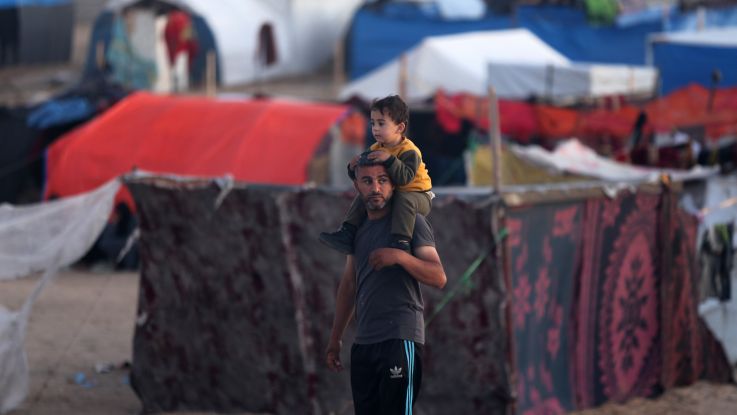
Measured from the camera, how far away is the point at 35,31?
3148 cm

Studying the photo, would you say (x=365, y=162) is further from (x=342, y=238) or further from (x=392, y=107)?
(x=342, y=238)

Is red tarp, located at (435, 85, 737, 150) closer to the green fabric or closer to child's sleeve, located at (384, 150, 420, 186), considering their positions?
child's sleeve, located at (384, 150, 420, 186)

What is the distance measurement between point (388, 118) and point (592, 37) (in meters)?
25.5

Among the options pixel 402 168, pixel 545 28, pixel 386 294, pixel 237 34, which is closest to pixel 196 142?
pixel 386 294

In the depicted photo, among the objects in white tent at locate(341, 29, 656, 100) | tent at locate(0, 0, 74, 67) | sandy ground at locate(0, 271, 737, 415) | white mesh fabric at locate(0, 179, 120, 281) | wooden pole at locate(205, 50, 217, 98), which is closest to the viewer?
white mesh fabric at locate(0, 179, 120, 281)

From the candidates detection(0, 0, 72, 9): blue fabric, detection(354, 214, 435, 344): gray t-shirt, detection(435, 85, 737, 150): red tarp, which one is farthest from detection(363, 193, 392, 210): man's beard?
detection(0, 0, 72, 9): blue fabric

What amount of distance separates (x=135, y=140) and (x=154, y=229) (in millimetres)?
7041

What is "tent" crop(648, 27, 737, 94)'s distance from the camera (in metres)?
16.8

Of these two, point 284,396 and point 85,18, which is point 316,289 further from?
point 85,18

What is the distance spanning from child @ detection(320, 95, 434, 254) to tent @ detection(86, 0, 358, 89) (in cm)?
2170

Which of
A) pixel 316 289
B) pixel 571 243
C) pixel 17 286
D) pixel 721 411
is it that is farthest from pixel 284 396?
pixel 17 286

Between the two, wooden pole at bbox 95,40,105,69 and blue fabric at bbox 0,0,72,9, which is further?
blue fabric at bbox 0,0,72,9

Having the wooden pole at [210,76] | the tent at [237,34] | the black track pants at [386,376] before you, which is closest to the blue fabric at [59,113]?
the wooden pole at [210,76]

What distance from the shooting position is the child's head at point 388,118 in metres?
4.52
